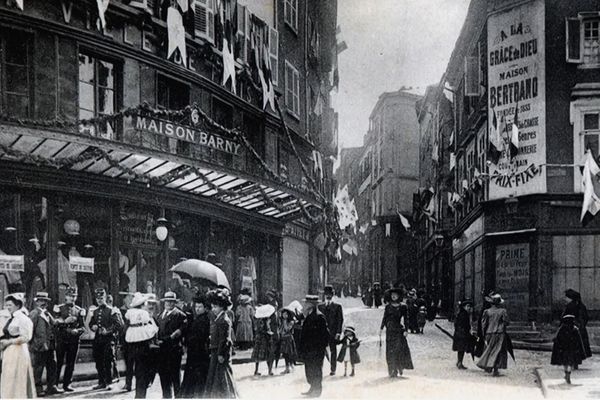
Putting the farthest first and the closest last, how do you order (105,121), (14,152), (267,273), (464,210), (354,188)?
(354,188), (464,210), (267,273), (105,121), (14,152)

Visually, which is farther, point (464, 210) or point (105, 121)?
point (464, 210)

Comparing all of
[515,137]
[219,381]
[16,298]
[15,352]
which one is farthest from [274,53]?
[15,352]

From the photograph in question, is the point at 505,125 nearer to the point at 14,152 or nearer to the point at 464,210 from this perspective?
the point at 464,210

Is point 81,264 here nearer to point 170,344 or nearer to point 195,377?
point 170,344

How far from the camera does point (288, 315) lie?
1323cm

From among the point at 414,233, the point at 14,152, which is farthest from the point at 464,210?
the point at 14,152

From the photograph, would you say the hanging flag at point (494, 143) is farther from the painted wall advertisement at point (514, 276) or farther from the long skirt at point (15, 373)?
the long skirt at point (15, 373)

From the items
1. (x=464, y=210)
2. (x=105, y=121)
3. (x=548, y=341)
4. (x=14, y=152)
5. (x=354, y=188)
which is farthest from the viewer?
(x=354, y=188)

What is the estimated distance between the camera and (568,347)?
11.0 m

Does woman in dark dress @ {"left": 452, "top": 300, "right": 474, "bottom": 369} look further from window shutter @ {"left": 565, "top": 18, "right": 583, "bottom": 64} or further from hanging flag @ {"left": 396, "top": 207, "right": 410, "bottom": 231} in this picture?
hanging flag @ {"left": 396, "top": 207, "right": 410, "bottom": 231}

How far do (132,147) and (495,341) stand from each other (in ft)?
22.3

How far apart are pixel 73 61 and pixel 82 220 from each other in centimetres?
250

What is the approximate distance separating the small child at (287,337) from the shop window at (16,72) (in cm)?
554

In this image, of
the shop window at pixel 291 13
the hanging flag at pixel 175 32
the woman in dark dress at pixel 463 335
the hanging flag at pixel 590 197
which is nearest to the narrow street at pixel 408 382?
the woman in dark dress at pixel 463 335
